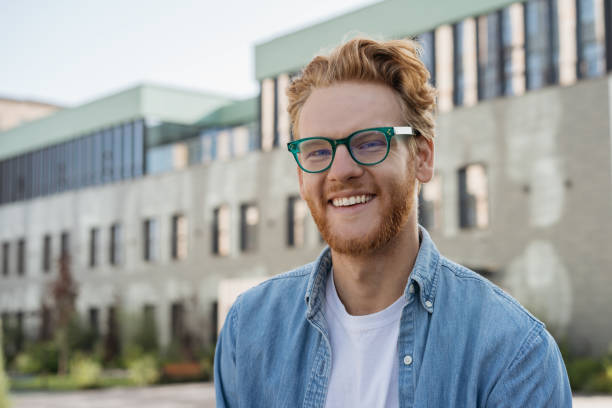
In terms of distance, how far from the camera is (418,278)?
105 inches

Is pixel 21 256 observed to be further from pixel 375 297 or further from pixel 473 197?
pixel 375 297

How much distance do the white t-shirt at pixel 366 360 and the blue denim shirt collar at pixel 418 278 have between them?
0.07 meters

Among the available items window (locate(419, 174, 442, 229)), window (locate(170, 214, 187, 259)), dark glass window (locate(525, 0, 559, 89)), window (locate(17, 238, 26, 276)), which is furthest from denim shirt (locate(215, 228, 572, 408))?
window (locate(17, 238, 26, 276))

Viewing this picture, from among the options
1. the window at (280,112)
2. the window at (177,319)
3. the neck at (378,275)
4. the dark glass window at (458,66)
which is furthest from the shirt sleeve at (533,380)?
the window at (177,319)

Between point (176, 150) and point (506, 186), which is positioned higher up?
point (176, 150)

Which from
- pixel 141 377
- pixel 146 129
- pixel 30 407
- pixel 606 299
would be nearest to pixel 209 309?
pixel 141 377

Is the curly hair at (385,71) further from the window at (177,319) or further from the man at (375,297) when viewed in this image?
the window at (177,319)

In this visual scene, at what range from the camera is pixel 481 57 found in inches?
1057

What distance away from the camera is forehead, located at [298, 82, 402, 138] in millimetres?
2676

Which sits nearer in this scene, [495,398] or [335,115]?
[495,398]

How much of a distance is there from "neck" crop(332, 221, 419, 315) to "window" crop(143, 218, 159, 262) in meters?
34.7

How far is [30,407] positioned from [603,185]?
15491 mm

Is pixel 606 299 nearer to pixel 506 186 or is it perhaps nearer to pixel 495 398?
pixel 506 186

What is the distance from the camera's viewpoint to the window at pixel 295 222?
30208mm
